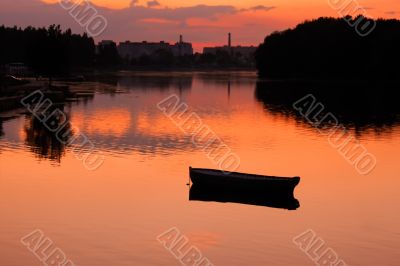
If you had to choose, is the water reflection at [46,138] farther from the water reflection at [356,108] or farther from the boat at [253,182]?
the water reflection at [356,108]

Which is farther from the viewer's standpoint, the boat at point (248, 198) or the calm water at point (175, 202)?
the boat at point (248, 198)

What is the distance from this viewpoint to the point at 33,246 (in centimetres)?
3133

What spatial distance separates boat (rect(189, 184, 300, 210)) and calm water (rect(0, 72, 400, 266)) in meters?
0.68

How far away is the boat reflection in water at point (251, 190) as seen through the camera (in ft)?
134

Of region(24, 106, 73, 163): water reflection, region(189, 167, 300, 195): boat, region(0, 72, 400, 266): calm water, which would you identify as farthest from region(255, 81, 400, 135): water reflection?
region(189, 167, 300, 195): boat

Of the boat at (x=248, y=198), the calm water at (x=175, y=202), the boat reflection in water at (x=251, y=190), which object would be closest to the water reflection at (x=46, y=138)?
the calm water at (x=175, y=202)

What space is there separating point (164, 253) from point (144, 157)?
2535 cm

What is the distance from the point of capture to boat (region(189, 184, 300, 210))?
40.5m

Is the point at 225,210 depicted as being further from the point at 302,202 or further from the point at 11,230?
the point at 11,230

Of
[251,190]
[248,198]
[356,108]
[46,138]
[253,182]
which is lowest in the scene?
[356,108]

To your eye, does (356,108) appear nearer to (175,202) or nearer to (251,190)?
(251,190)

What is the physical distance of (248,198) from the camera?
41.2 metres

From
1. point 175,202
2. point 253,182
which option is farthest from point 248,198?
point 175,202

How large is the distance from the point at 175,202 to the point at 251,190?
4.47m
